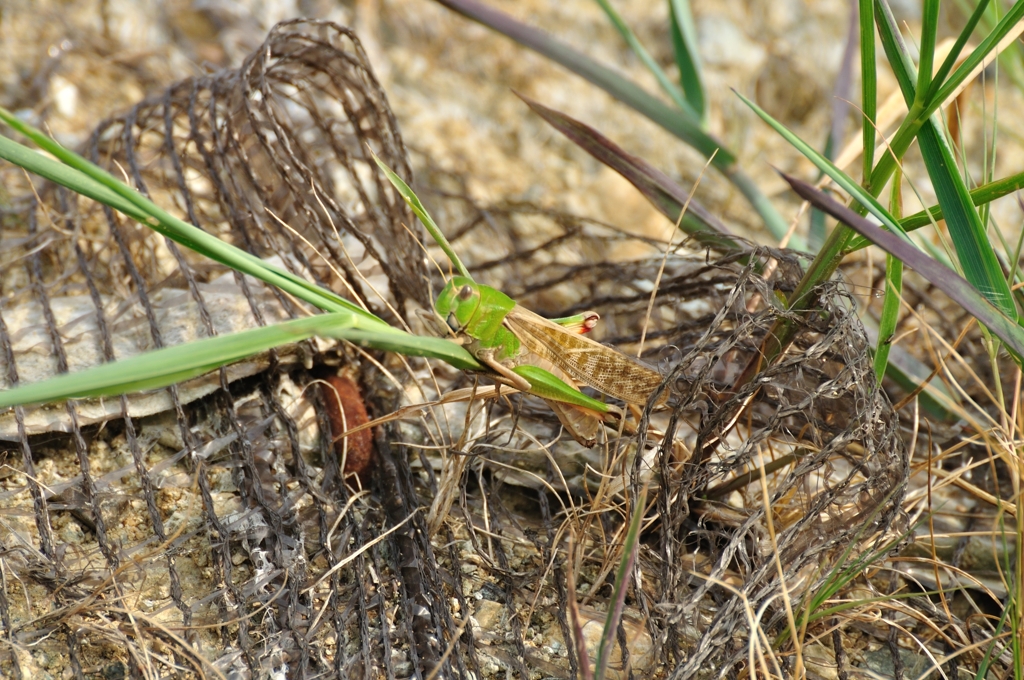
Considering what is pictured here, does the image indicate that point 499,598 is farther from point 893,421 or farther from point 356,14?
point 356,14

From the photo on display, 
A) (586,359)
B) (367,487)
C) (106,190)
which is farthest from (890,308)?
(106,190)

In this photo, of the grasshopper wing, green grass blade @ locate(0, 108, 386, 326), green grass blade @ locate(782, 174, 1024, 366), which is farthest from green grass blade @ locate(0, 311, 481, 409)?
green grass blade @ locate(782, 174, 1024, 366)

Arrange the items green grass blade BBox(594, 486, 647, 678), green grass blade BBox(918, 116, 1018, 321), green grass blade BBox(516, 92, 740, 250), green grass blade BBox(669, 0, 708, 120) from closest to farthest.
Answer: green grass blade BBox(594, 486, 647, 678) < green grass blade BBox(918, 116, 1018, 321) < green grass blade BBox(516, 92, 740, 250) < green grass blade BBox(669, 0, 708, 120)

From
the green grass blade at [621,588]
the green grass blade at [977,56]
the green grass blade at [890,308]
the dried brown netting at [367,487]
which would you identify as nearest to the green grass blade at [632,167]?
the dried brown netting at [367,487]

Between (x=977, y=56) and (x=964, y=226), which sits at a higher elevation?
(x=977, y=56)

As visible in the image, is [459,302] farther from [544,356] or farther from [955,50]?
[955,50]

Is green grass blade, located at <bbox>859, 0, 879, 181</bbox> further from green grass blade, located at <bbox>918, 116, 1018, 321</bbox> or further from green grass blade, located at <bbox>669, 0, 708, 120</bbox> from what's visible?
green grass blade, located at <bbox>669, 0, 708, 120</bbox>

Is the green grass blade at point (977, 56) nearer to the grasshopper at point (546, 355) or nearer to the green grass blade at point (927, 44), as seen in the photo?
the green grass blade at point (927, 44)

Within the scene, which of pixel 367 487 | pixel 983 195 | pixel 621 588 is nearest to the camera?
pixel 621 588
